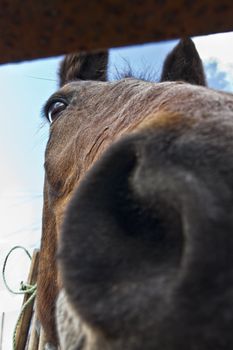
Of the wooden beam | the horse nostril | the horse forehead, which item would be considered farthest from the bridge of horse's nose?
the wooden beam

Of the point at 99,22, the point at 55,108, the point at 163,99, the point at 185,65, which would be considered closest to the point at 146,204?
the point at 99,22

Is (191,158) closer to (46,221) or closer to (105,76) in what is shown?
(46,221)

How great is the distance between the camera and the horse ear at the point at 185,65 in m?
3.59

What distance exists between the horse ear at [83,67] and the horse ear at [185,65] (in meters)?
0.51

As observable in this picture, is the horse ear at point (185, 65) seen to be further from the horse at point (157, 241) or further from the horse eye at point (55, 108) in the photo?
the horse at point (157, 241)

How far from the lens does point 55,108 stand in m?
3.04

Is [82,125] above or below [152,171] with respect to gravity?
below

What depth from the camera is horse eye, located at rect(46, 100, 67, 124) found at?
299 cm

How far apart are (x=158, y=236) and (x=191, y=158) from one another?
0.19 meters

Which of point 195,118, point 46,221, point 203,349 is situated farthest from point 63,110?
point 203,349

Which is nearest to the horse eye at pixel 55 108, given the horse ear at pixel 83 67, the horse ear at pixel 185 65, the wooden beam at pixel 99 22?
the horse ear at pixel 83 67

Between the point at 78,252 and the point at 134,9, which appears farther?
the point at 78,252

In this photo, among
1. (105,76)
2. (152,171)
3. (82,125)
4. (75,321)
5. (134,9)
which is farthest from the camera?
(105,76)

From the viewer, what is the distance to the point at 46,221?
8.88 feet
